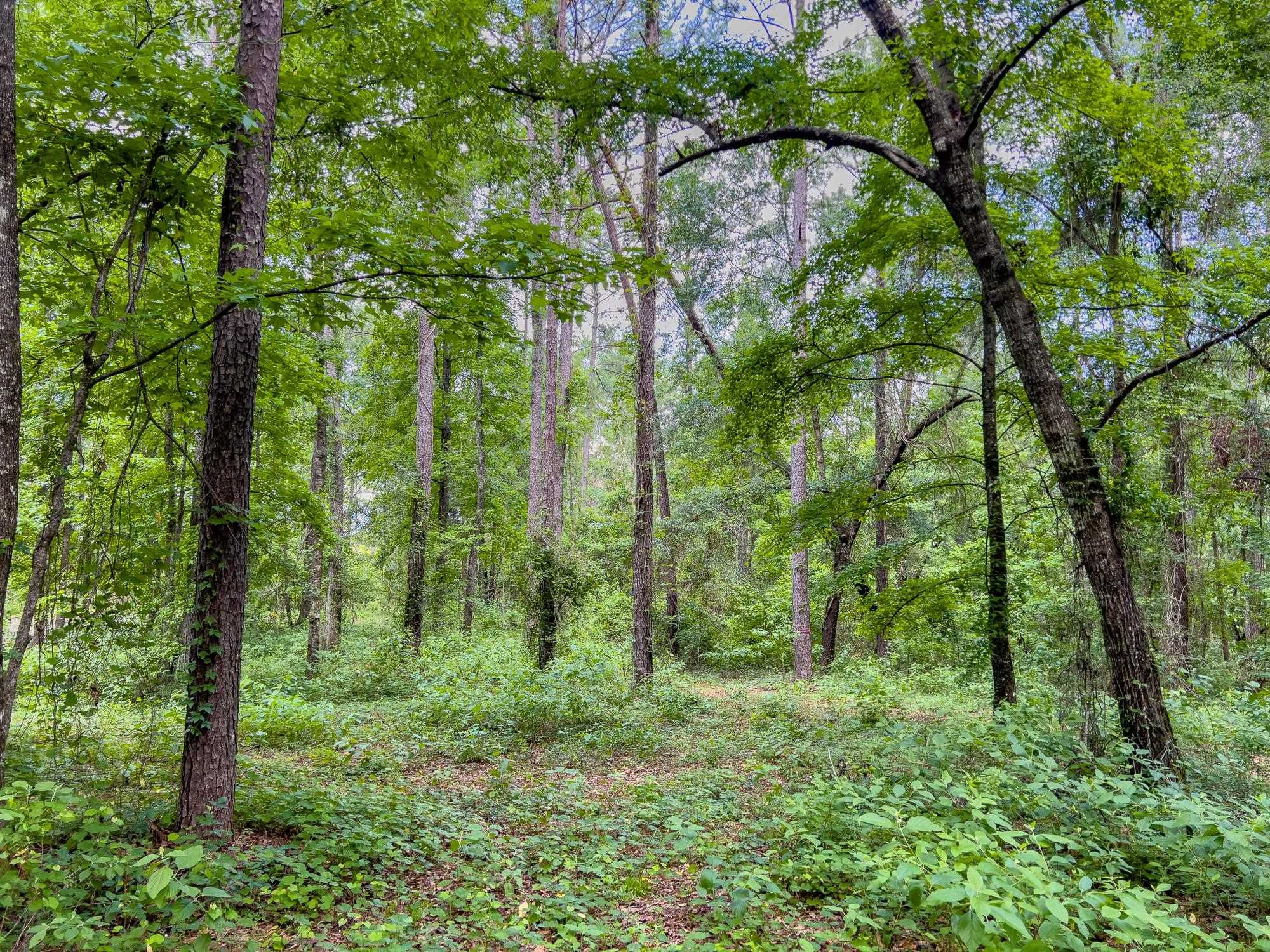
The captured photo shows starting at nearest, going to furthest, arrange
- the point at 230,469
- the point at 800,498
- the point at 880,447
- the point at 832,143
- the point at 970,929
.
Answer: the point at 970,929
the point at 230,469
the point at 832,143
the point at 800,498
the point at 880,447

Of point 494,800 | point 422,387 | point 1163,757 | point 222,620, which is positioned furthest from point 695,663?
point 222,620

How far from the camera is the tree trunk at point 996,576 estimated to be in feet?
21.5

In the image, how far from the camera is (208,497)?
13.5 feet

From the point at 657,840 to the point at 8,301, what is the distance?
5152 millimetres

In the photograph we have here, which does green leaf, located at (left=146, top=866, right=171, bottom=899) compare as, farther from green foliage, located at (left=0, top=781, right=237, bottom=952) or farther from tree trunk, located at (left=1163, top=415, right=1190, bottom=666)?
tree trunk, located at (left=1163, top=415, right=1190, bottom=666)

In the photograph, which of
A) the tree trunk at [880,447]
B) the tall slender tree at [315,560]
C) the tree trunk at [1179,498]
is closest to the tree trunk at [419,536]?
the tall slender tree at [315,560]

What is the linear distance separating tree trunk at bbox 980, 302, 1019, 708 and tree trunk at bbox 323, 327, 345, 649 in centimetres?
828

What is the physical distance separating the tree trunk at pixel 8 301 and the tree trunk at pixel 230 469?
954 millimetres

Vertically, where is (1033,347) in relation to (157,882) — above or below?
above

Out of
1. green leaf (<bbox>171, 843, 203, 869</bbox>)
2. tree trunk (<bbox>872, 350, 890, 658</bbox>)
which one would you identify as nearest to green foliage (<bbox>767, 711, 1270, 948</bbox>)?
green leaf (<bbox>171, 843, 203, 869</bbox>)

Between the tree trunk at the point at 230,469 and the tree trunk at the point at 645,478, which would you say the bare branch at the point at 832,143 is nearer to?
the tree trunk at the point at 230,469

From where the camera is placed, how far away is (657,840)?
4.67 meters

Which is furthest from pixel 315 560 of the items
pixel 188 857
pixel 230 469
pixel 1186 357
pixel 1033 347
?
pixel 1186 357

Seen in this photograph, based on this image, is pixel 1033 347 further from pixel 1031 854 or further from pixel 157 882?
pixel 157 882
